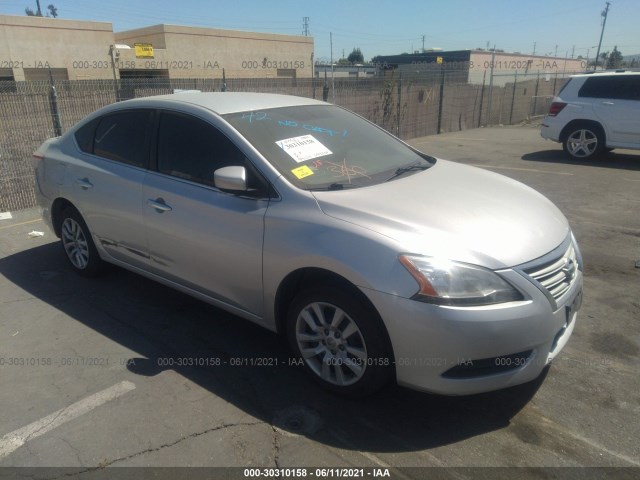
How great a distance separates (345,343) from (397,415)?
0.50m

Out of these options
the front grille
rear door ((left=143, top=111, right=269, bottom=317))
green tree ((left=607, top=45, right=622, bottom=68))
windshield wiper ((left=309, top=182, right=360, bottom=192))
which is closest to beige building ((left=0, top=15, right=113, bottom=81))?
rear door ((left=143, top=111, right=269, bottom=317))

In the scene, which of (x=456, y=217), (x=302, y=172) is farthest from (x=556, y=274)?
(x=302, y=172)

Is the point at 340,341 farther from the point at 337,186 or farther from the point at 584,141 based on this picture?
the point at 584,141

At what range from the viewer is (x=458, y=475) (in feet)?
7.91

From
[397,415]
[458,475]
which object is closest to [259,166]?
[397,415]

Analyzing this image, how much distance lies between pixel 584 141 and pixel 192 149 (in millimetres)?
9658

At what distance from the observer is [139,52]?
109ft

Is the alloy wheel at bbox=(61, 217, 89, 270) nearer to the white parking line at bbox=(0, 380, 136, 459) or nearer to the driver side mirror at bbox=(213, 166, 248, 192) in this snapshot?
the white parking line at bbox=(0, 380, 136, 459)

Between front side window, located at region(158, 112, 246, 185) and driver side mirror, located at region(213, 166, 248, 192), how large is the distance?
17 centimetres

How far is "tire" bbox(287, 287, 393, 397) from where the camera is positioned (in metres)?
2.68

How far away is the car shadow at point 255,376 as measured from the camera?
8.98 feet

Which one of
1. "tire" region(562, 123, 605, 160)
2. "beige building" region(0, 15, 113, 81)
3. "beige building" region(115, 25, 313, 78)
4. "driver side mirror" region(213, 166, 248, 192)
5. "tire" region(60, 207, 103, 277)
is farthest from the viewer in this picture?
"beige building" region(115, 25, 313, 78)

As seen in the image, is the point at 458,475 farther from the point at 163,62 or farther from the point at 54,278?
the point at 163,62

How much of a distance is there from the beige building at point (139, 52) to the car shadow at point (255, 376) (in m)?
25.8
